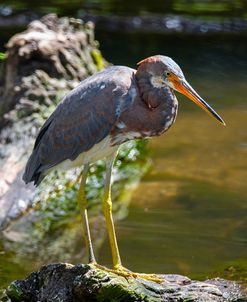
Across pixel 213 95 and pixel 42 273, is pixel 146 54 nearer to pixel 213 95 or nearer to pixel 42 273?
pixel 213 95

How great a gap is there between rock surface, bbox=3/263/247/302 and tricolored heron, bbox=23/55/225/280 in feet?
0.85

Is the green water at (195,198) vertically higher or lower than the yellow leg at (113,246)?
lower

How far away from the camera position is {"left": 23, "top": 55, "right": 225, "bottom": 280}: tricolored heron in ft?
17.4

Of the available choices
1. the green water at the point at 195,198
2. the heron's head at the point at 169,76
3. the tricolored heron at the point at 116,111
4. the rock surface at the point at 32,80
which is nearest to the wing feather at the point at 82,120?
the tricolored heron at the point at 116,111

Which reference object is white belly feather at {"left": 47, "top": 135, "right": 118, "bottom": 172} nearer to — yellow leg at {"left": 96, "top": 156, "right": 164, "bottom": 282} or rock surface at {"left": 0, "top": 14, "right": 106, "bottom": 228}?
yellow leg at {"left": 96, "top": 156, "right": 164, "bottom": 282}

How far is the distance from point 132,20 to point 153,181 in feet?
21.1

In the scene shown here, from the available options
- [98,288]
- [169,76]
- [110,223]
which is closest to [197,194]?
[110,223]

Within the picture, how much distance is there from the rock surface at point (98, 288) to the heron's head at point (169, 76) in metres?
1.05

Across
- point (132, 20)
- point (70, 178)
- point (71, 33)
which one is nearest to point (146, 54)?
point (132, 20)

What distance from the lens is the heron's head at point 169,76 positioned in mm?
5246

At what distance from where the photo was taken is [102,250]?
683 centimetres

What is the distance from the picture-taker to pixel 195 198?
7.94 meters

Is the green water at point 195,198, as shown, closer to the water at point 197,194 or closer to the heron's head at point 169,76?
the water at point 197,194

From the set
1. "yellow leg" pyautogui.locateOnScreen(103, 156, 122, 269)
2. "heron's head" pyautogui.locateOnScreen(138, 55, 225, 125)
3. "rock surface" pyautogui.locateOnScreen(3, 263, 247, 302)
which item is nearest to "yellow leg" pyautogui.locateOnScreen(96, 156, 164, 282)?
"yellow leg" pyautogui.locateOnScreen(103, 156, 122, 269)
